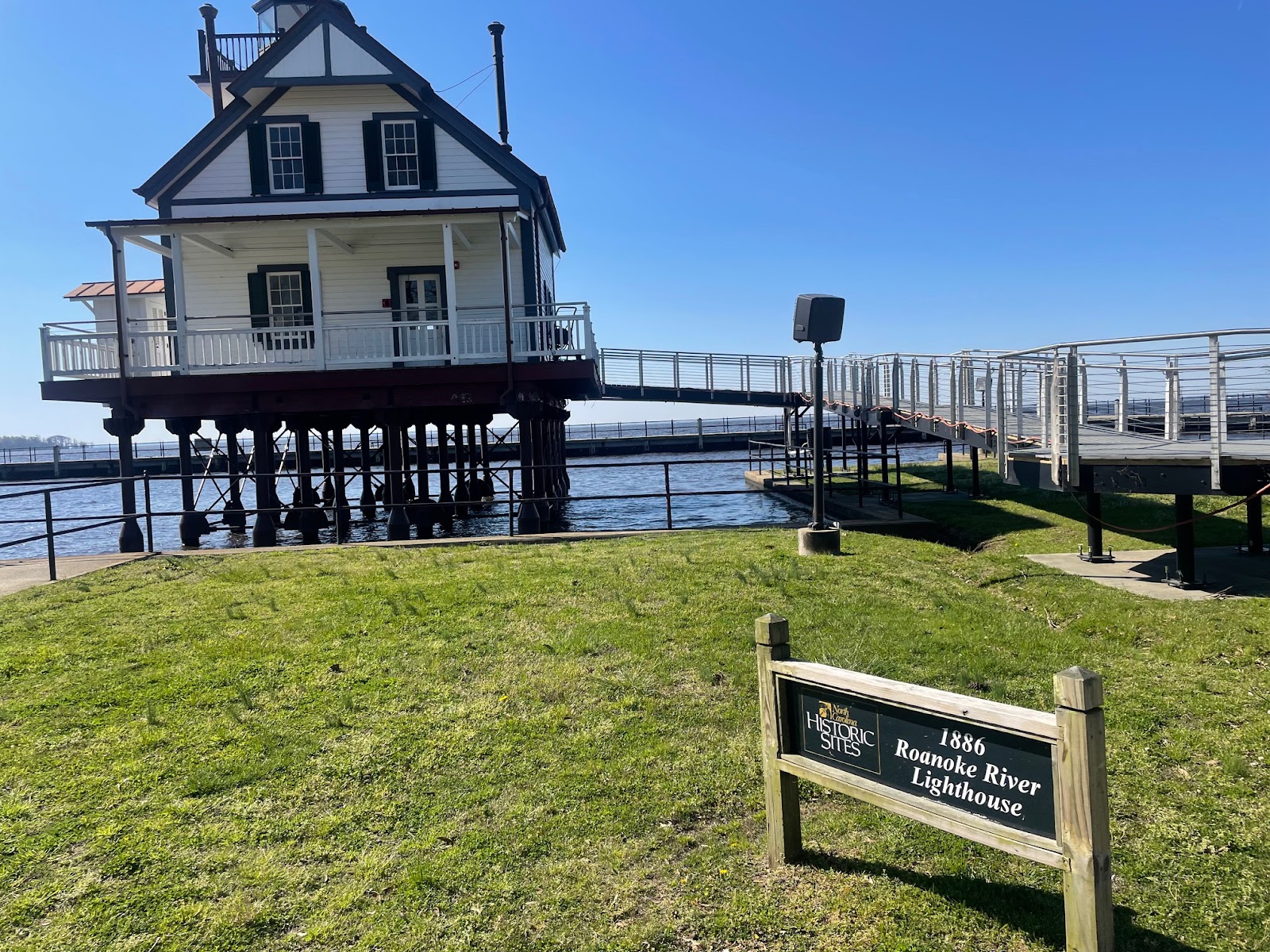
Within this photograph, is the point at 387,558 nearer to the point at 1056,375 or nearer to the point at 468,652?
the point at 468,652

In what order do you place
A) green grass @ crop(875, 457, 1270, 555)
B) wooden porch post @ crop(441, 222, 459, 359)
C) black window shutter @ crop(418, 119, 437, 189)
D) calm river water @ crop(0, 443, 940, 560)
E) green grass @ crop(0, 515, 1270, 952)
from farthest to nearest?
1. black window shutter @ crop(418, 119, 437, 189)
2. calm river water @ crop(0, 443, 940, 560)
3. wooden porch post @ crop(441, 222, 459, 359)
4. green grass @ crop(875, 457, 1270, 555)
5. green grass @ crop(0, 515, 1270, 952)

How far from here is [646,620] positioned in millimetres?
8055

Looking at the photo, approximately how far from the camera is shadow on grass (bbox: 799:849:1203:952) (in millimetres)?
3682

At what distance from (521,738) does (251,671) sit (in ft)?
8.60

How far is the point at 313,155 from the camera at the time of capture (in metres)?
22.2

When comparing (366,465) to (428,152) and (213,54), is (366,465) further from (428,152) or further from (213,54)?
(213,54)

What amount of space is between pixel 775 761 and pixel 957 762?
1.04 metres

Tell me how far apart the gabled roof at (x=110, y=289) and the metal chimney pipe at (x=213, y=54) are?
541 cm

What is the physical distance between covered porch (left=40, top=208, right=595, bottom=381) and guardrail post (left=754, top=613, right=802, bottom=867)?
13.9 metres

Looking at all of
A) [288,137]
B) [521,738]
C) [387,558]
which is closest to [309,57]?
[288,137]

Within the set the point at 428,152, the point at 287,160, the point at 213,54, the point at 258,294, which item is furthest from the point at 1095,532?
the point at 213,54

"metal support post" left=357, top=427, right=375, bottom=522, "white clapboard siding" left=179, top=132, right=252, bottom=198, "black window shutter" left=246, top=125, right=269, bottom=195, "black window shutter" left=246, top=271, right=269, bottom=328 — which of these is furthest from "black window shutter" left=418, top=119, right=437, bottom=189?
"metal support post" left=357, top=427, right=375, bottom=522

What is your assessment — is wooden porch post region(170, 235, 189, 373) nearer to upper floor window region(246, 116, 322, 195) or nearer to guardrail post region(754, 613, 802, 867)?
upper floor window region(246, 116, 322, 195)

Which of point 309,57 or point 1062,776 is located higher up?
point 309,57
